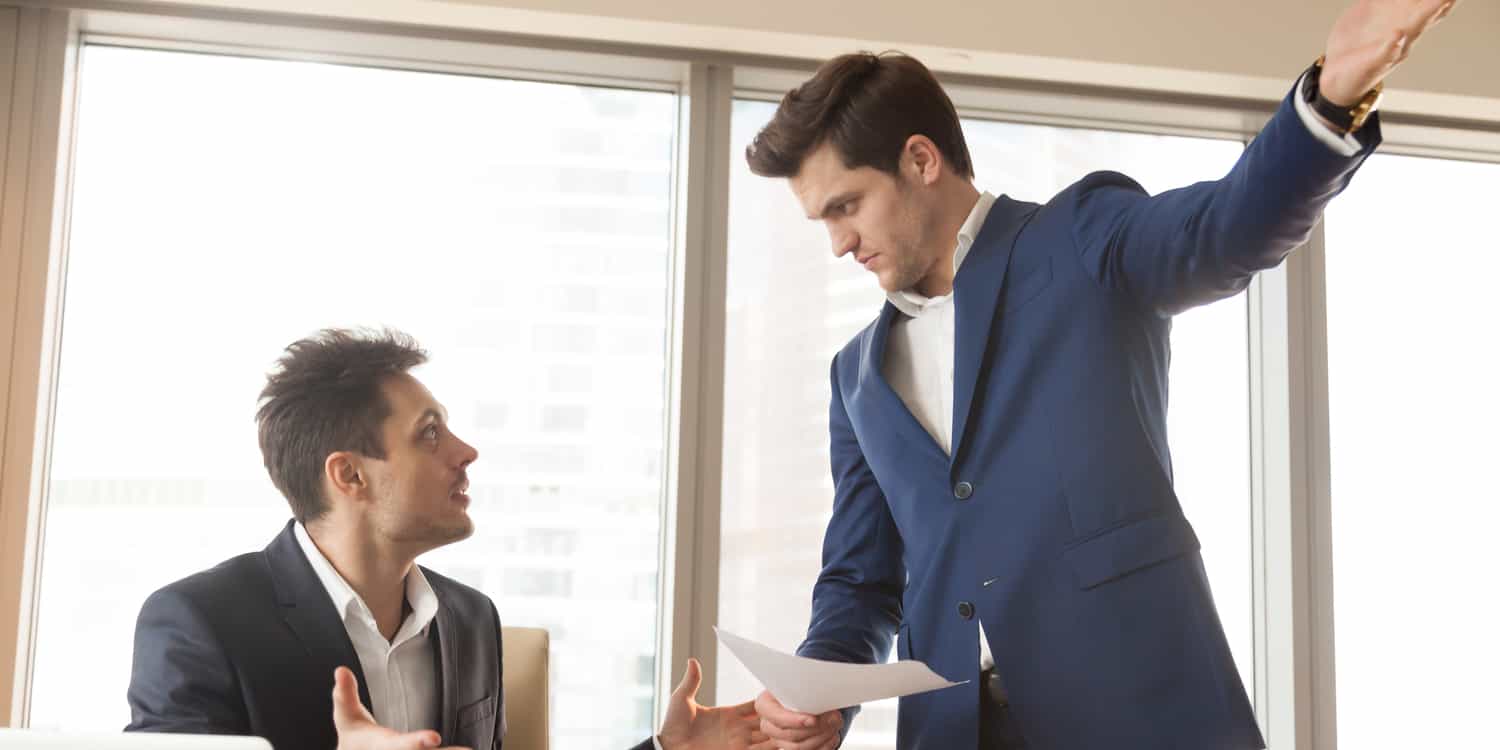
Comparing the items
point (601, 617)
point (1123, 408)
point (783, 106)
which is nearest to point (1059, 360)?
point (1123, 408)

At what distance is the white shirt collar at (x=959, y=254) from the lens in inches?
70.9

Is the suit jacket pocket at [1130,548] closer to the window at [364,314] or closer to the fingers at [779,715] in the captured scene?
the fingers at [779,715]

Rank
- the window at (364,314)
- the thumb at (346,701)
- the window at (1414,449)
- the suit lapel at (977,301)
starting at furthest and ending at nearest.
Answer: the window at (1414,449) → the window at (364,314) → the suit lapel at (977,301) → the thumb at (346,701)

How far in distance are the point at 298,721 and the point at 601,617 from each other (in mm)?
1499

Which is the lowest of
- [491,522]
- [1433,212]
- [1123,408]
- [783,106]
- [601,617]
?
[601,617]

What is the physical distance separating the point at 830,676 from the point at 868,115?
0.81m

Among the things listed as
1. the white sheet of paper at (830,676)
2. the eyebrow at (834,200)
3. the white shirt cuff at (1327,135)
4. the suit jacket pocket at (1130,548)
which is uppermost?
the eyebrow at (834,200)

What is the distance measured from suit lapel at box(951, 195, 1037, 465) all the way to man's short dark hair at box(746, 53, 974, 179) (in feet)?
0.62

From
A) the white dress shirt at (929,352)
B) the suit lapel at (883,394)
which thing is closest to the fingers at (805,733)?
the white dress shirt at (929,352)

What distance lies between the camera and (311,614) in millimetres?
1795

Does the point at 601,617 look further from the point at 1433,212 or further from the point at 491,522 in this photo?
the point at 1433,212

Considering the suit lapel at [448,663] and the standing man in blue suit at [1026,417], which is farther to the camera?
the suit lapel at [448,663]

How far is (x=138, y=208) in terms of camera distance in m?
3.11

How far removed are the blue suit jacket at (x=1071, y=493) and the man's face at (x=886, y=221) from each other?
122 mm
